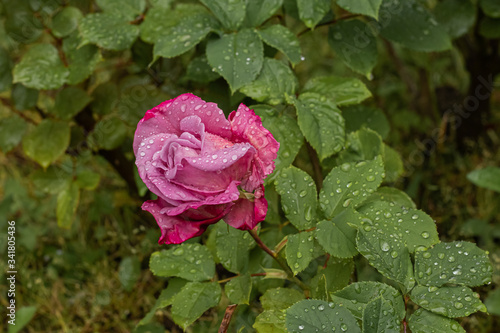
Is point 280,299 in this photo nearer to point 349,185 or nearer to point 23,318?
point 349,185

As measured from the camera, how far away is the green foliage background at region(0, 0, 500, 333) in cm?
87

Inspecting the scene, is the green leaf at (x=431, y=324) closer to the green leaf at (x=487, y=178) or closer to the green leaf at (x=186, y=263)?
the green leaf at (x=186, y=263)

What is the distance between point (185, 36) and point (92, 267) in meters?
1.09

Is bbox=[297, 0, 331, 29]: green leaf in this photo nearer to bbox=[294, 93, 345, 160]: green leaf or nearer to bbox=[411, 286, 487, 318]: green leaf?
bbox=[294, 93, 345, 160]: green leaf

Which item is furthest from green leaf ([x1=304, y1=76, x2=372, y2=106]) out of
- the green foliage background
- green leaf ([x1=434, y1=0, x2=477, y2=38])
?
green leaf ([x1=434, y1=0, x2=477, y2=38])

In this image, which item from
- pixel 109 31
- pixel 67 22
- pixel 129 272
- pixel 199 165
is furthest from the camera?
pixel 129 272

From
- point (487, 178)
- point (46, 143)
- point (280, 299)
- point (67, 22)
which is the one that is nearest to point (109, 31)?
point (67, 22)

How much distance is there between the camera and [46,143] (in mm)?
1451

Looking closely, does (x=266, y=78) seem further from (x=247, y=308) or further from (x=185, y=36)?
(x=247, y=308)

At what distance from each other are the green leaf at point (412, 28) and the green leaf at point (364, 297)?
78 centimetres

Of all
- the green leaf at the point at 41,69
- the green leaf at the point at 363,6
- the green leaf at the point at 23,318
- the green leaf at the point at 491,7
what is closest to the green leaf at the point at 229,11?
the green leaf at the point at 363,6

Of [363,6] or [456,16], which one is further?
[456,16]

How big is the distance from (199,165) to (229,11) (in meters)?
0.56

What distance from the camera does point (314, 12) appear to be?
1.07 meters
